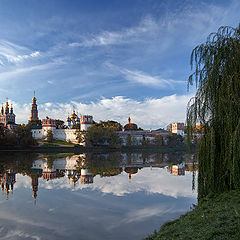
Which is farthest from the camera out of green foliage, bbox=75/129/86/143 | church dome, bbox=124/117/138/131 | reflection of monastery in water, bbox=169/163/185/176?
church dome, bbox=124/117/138/131

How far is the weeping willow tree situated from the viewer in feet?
20.5

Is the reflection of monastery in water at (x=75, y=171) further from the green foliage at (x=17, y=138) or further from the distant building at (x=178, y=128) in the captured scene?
the distant building at (x=178, y=128)

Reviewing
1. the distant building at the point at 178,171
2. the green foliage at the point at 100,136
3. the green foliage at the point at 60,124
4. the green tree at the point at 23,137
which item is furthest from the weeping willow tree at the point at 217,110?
the green foliage at the point at 60,124

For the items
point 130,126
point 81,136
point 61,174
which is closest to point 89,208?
point 61,174

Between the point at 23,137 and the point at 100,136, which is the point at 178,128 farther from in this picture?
the point at 23,137

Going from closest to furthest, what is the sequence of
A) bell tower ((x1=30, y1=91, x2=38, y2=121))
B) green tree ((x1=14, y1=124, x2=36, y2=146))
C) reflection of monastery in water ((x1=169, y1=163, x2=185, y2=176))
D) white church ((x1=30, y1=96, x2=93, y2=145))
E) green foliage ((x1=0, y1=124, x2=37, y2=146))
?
reflection of monastery in water ((x1=169, y1=163, x2=185, y2=176))
green foliage ((x1=0, y1=124, x2=37, y2=146))
green tree ((x1=14, y1=124, x2=36, y2=146))
white church ((x1=30, y1=96, x2=93, y2=145))
bell tower ((x1=30, y1=91, x2=38, y2=121))

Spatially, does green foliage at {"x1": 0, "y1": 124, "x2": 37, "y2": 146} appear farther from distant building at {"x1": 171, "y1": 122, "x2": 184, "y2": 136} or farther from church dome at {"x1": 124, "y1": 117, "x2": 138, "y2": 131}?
distant building at {"x1": 171, "y1": 122, "x2": 184, "y2": 136}

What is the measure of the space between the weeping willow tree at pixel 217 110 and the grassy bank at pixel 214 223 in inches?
18.6

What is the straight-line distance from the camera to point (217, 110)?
6.72m

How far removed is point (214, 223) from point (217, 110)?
10.4ft

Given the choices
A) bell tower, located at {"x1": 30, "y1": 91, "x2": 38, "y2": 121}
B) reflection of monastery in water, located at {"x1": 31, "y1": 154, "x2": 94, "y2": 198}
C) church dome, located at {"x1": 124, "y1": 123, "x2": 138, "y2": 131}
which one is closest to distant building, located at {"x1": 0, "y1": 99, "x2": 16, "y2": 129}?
bell tower, located at {"x1": 30, "y1": 91, "x2": 38, "y2": 121}

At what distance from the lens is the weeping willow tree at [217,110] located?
626 centimetres

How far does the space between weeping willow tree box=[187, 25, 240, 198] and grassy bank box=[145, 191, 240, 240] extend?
473mm

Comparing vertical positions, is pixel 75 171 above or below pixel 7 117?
below
